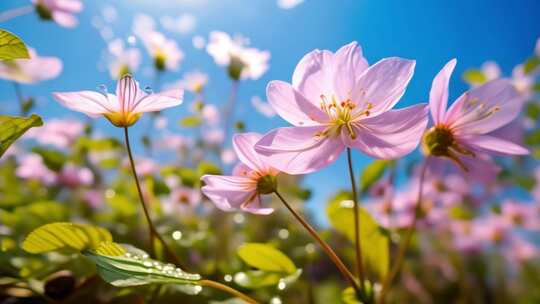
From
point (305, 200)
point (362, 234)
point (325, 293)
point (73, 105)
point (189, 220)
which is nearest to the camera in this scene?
point (73, 105)

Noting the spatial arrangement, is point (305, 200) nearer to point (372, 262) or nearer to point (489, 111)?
point (372, 262)

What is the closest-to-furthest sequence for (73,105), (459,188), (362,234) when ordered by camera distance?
(73,105), (362,234), (459,188)

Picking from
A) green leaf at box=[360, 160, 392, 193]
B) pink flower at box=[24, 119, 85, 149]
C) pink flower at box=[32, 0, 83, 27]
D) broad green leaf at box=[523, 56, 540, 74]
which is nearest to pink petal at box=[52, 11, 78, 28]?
pink flower at box=[32, 0, 83, 27]

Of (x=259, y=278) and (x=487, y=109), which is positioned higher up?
(x=487, y=109)

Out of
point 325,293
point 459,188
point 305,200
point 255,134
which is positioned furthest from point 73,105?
point 459,188

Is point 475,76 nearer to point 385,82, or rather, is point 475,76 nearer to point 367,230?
point 367,230

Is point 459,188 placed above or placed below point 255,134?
below

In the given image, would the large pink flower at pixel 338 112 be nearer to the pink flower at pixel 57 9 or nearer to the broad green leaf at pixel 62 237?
the broad green leaf at pixel 62 237

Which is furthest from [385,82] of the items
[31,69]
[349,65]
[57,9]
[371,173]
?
A: [57,9]
